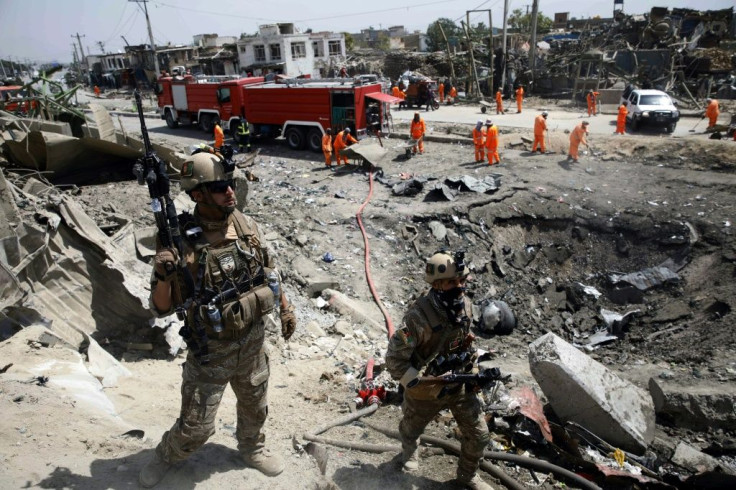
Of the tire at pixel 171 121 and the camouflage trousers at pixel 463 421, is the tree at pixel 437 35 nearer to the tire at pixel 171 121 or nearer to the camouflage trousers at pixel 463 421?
the tire at pixel 171 121

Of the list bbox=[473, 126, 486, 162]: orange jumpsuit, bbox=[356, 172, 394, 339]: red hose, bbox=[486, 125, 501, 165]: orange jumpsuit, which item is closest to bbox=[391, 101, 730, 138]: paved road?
bbox=[473, 126, 486, 162]: orange jumpsuit

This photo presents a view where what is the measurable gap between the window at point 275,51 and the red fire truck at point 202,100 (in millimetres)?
15991

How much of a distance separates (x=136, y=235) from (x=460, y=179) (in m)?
6.63

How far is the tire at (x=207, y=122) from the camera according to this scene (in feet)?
56.9

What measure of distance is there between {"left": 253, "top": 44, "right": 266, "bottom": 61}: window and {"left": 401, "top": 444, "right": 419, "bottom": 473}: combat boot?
113ft

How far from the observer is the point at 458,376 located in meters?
3.09

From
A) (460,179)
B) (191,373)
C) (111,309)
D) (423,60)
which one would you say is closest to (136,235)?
(111,309)

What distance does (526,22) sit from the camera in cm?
5491

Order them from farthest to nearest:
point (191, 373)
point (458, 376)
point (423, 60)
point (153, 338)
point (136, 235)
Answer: point (423, 60), point (136, 235), point (153, 338), point (458, 376), point (191, 373)

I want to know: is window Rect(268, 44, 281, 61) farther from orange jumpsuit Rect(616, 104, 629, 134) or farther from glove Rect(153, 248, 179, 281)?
glove Rect(153, 248, 179, 281)

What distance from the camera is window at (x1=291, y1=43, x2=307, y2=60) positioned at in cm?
3400

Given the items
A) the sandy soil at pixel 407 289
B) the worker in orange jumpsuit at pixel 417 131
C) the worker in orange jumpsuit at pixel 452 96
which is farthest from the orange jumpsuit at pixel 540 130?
the worker in orange jumpsuit at pixel 452 96

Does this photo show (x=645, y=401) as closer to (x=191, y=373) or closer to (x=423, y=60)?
(x=191, y=373)

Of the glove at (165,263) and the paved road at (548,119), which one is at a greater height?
the glove at (165,263)
